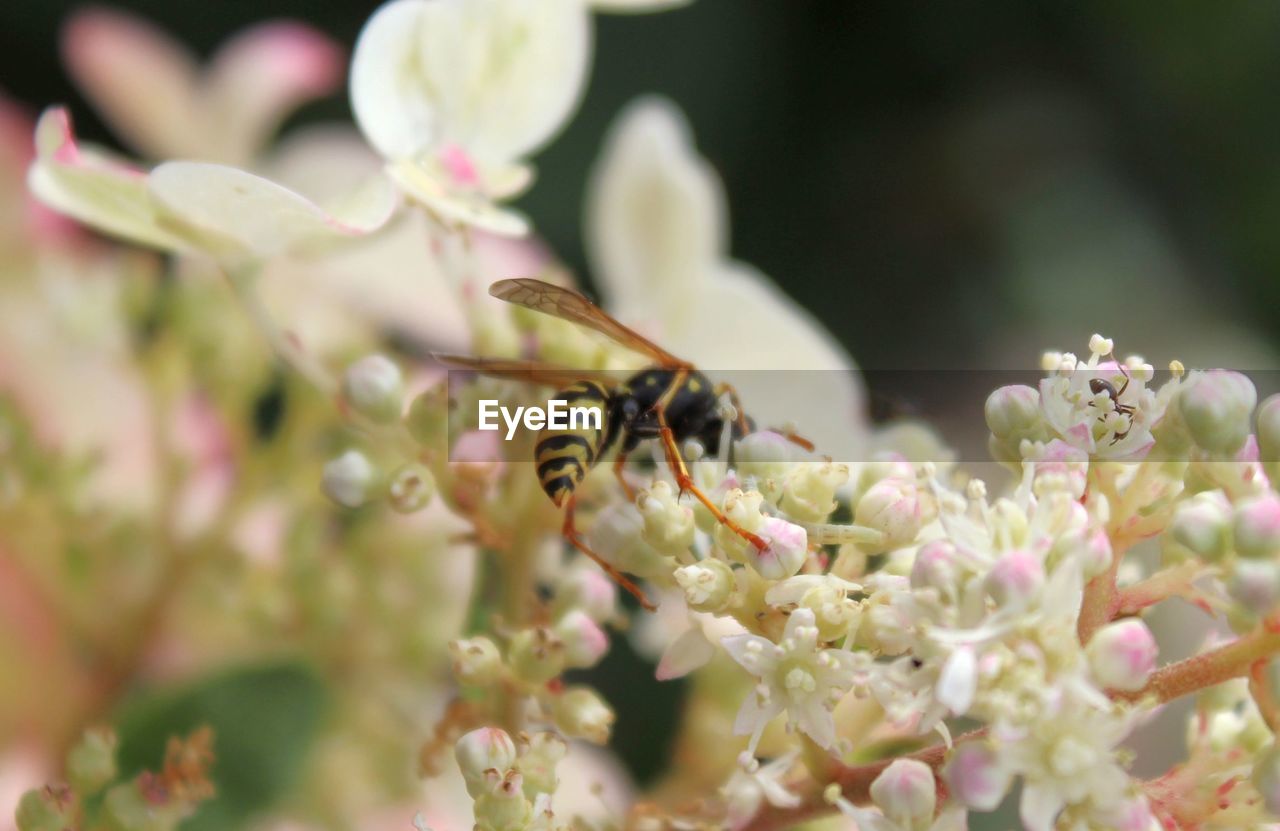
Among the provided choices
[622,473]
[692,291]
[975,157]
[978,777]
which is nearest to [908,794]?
[978,777]

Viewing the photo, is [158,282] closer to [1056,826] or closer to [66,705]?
[66,705]

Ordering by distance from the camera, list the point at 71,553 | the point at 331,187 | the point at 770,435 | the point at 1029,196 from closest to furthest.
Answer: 1. the point at 770,435
2. the point at 71,553
3. the point at 331,187
4. the point at 1029,196

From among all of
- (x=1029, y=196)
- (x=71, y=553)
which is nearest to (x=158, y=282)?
(x=71, y=553)

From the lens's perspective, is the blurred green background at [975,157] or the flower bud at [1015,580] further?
the blurred green background at [975,157]

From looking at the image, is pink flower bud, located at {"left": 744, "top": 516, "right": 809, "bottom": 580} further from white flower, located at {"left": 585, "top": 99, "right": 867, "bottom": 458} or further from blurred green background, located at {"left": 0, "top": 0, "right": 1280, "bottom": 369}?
blurred green background, located at {"left": 0, "top": 0, "right": 1280, "bottom": 369}

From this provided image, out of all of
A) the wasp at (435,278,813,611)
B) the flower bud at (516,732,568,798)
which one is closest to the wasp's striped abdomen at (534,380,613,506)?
the wasp at (435,278,813,611)

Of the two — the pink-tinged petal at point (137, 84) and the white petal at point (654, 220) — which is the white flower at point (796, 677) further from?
the pink-tinged petal at point (137, 84)

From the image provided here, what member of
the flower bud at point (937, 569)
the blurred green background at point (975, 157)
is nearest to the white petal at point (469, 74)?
the flower bud at point (937, 569)
